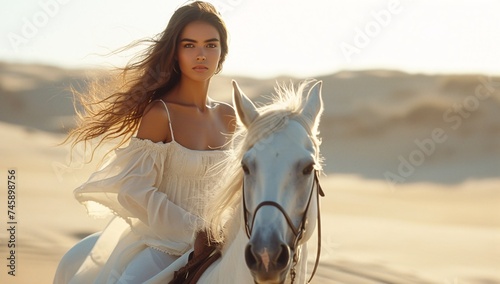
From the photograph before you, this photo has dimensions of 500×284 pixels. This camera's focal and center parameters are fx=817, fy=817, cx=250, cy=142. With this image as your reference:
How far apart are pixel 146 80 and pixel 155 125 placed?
0.46 metres

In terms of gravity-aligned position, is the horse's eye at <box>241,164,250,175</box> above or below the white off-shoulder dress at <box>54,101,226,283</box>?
above

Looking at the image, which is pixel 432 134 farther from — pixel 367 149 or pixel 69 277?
pixel 69 277

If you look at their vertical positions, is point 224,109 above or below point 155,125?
above

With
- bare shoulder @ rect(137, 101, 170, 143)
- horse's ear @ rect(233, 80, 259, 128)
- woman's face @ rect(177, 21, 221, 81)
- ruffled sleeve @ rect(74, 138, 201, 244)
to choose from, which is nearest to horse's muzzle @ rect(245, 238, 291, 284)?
horse's ear @ rect(233, 80, 259, 128)

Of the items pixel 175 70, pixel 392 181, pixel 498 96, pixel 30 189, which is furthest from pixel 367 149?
pixel 175 70

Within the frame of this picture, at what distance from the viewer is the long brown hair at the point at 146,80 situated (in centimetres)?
447

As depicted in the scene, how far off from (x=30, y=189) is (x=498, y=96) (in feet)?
76.3

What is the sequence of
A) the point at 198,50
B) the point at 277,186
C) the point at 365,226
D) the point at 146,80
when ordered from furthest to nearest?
1. the point at 365,226
2. the point at 146,80
3. the point at 198,50
4. the point at 277,186

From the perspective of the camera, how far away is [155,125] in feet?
13.8

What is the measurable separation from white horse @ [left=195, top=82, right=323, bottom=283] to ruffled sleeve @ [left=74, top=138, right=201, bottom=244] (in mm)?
554

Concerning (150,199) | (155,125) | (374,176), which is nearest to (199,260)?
(150,199)

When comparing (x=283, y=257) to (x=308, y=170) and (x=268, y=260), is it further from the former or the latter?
(x=308, y=170)

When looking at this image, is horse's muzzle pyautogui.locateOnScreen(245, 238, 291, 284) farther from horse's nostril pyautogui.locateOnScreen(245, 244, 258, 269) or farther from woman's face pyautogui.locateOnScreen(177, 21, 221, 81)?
woman's face pyautogui.locateOnScreen(177, 21, 221, 81)

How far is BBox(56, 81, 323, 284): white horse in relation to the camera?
295cm
